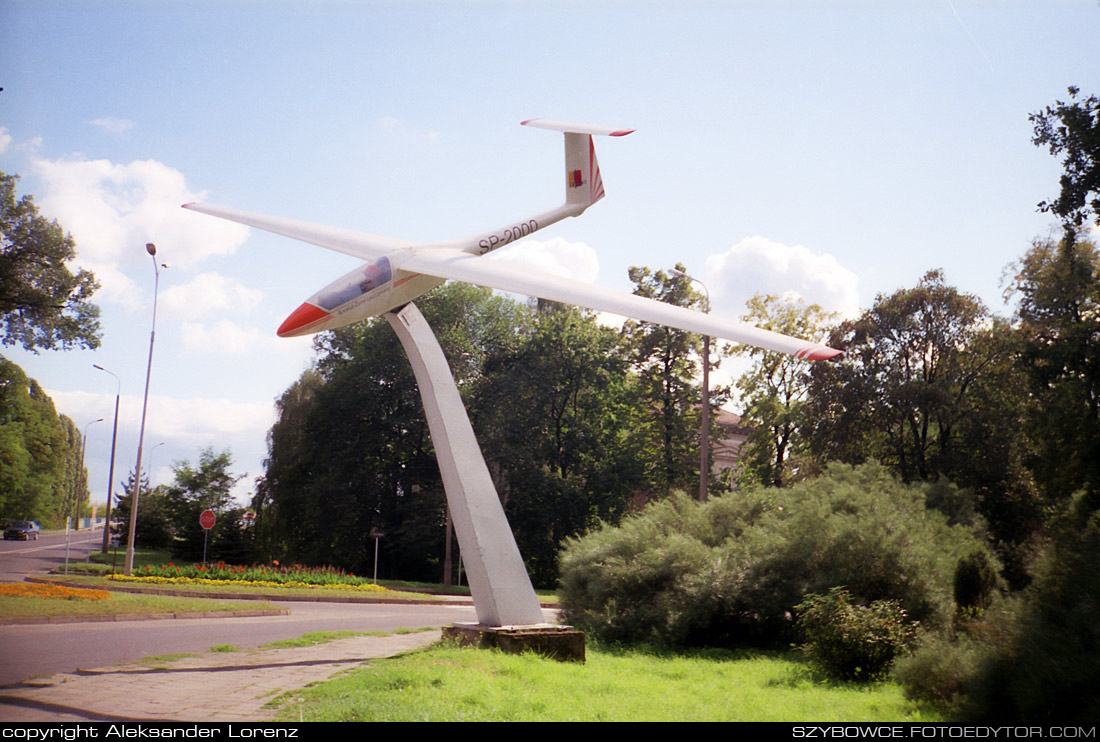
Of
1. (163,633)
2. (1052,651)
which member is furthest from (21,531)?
(1052,651)

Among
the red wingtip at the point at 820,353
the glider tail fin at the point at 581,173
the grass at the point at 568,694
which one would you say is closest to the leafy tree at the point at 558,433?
the glider tail fin at the point at 581,173

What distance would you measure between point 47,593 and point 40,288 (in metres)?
7.33

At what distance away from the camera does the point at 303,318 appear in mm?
11195

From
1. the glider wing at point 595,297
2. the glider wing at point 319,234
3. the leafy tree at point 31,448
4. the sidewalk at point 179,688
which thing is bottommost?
the sidewalk at point 179,688

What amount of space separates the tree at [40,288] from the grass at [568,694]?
32.0 ft

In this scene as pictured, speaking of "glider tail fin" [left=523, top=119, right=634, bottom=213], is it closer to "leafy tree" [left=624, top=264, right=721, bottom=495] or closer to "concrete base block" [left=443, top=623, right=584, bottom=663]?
"concrete base block" [left=443, top=623, right=584, bottom=663]

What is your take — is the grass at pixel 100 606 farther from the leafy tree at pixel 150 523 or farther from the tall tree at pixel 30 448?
the leafy tree at pixel 150 523

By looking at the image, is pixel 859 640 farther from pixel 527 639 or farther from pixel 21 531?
pixel 21 531

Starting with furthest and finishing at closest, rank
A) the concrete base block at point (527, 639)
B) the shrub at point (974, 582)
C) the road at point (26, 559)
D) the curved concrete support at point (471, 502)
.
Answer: the road at point (26, 559), the shrub at point (974, 582), the curved concrete support at point (471, 502), the concrete base block at point (527, 639)

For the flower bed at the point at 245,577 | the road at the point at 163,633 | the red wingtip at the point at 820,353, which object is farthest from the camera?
the flower bed at the point at 245,577

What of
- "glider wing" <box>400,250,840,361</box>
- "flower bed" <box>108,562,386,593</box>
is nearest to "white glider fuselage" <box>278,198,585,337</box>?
"glider wing" <box>400,250,840,361</box>

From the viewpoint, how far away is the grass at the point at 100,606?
568 inches

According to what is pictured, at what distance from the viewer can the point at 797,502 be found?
16.5 meters

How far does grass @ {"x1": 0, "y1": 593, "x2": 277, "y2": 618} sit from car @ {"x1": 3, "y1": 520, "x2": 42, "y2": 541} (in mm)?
42999
